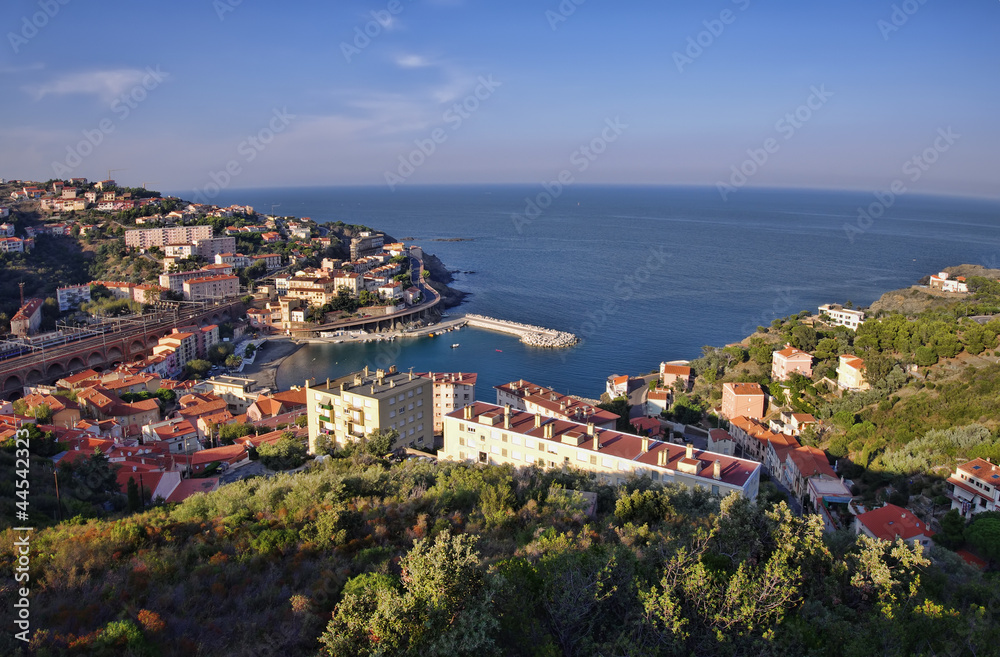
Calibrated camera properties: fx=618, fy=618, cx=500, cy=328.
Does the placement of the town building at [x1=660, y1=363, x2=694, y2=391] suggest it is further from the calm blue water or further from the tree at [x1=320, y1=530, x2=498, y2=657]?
the tree at [x1=320, y1=530, x2=498, y2=657]

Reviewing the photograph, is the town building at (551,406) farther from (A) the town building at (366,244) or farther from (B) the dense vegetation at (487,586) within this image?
(A) the town building at (366,244)

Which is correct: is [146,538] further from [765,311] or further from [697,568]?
[765,311]

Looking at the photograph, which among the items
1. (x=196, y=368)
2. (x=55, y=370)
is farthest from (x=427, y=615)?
(x=55, y=370)

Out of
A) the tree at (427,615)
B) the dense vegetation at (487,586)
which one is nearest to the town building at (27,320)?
the dense vegetation at (487,586)

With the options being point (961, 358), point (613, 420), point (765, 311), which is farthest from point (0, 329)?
point (765, 311)

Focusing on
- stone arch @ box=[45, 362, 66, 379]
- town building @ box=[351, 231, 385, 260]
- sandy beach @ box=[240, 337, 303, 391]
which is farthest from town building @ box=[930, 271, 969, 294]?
stone arch @ box=[45, 362, 66, 379]

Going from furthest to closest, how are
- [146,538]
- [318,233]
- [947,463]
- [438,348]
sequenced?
[318,233], [438,348], [947,463], [146,538]
